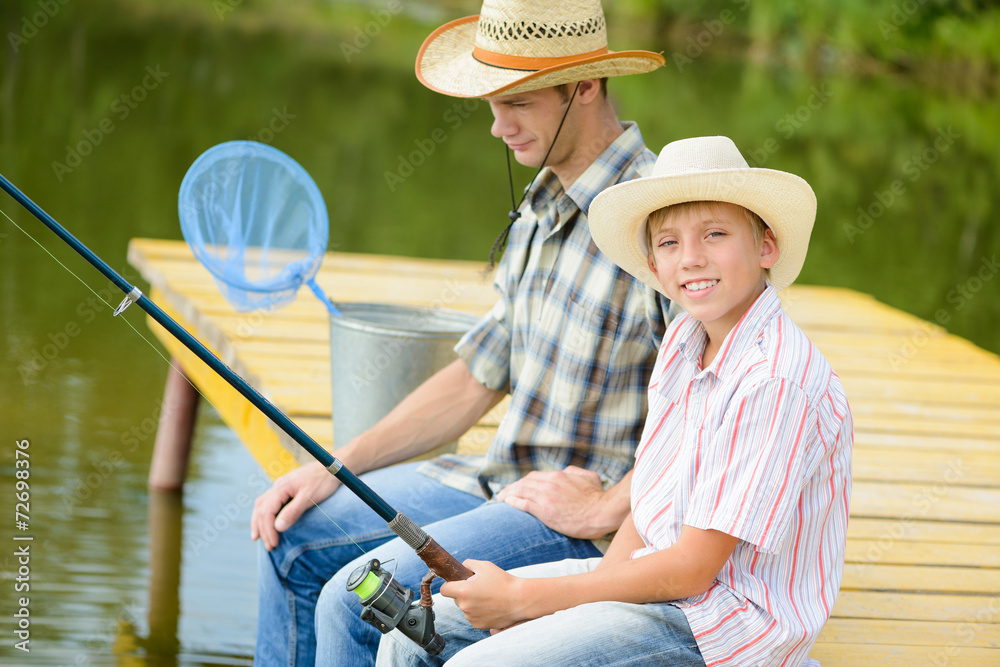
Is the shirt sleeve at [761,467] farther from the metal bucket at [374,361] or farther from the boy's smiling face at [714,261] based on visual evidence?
the metal bucket at [374,361]

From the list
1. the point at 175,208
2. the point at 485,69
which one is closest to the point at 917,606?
the point at 485,69

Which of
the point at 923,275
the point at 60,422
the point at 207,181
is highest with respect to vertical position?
the point at 923,275

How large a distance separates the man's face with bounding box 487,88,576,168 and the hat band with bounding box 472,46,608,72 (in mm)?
44

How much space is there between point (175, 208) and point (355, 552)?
618cm

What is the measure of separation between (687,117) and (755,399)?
49.5 feet

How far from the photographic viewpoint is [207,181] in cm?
266

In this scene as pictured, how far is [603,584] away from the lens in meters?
Result: 1.74

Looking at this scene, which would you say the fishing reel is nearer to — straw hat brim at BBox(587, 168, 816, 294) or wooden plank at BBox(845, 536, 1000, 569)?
straw hat brim at BBox(587, 168, 816, 294)

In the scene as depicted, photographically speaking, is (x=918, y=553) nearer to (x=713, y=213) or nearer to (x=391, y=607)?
(x=713, y=213)

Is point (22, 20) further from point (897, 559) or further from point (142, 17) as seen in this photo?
point (897, 559)

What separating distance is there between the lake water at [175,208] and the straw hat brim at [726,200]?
739 millimetres

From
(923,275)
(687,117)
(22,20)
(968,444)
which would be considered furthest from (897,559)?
(22,20)

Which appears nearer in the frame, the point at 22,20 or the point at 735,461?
the point at 735,461

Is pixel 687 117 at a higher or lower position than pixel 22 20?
lower
